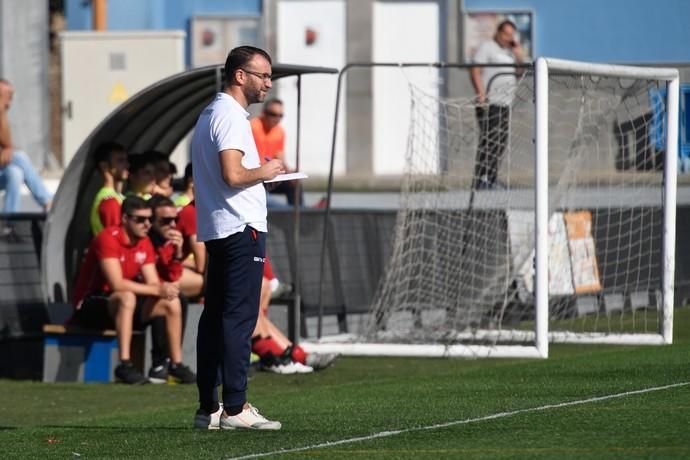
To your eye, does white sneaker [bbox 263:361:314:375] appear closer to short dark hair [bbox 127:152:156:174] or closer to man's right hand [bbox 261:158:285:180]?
short dark hair [bbox 127:152:156:174]

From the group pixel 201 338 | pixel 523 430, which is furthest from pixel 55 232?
pixel 523 430

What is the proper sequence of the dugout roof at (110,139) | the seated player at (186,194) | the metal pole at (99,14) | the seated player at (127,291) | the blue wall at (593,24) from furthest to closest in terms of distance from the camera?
the metal pole at (99,14) → the blue wall at (593,24) → the seated player at (186,194) → the dugout roof at (110,139) → the seated player at (127,291)

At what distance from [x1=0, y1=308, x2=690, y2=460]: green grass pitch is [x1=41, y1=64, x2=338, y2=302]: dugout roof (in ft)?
4.46

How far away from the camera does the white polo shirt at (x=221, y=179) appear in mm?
8750

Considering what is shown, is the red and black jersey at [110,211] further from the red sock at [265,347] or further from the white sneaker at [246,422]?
the white sneaker at [246,422]

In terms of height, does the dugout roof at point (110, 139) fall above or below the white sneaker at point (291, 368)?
above

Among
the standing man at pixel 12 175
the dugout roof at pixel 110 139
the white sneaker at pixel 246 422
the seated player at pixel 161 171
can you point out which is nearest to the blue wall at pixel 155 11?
the standing man at pixel 12 175

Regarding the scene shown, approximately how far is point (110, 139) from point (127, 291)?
7.89 feet

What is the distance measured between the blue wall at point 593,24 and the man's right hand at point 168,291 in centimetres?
2086

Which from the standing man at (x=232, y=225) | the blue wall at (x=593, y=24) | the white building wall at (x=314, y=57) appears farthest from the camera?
the white building wall at (x=314, y=57)

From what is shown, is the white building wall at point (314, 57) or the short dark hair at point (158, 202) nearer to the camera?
the short dark hair at point (158, 202)

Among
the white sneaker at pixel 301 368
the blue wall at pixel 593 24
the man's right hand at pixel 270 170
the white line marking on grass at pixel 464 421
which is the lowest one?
the white sneaker at pixel 301 368

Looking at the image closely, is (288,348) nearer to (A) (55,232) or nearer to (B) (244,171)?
(A) (55,232)

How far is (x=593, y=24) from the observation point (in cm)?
3325
